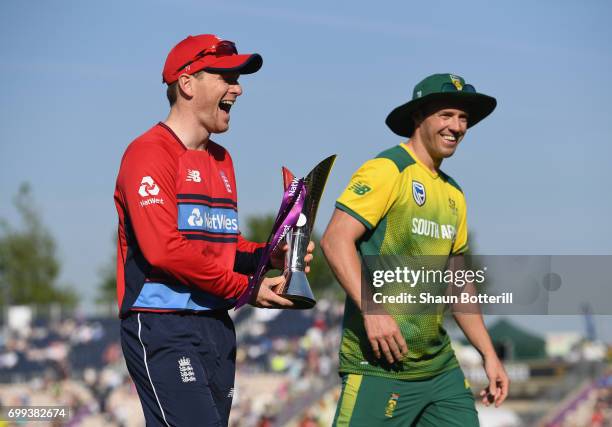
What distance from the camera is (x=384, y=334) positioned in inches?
185

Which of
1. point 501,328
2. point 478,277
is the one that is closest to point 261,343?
point 501,328

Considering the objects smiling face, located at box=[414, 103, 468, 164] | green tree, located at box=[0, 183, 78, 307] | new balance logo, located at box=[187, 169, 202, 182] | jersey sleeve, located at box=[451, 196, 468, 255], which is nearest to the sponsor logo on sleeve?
new balance logo, located at box=[187, 169, 202, 182]

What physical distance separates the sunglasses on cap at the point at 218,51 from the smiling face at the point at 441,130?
4.56ft

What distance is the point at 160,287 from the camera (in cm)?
392

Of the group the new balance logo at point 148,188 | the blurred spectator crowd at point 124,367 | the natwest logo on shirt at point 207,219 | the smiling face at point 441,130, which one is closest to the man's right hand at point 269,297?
the natwest logo on shirt at point 207,219

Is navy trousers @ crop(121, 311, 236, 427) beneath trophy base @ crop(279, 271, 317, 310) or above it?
beneath

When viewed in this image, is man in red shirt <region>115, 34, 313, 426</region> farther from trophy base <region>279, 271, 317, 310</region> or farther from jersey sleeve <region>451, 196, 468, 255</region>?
jersey sleeve <region>451, 196, 468, 255</region>

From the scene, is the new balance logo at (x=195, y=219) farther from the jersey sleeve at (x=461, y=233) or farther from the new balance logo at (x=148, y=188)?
the jersey sleeve at (x=461, y=233)

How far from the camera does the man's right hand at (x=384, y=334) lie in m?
4.70

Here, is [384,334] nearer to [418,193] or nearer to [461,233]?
[418,193]

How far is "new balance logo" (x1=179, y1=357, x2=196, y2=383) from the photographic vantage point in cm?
385

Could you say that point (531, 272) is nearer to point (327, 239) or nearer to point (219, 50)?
point (327, 239)

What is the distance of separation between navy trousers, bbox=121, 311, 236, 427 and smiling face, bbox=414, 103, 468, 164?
1.76m

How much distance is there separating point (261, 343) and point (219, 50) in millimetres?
25391
